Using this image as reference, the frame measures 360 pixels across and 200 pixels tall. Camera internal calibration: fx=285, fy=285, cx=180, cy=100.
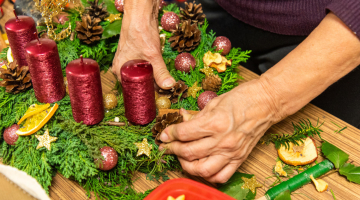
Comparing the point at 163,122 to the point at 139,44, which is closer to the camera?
the point at 163,122

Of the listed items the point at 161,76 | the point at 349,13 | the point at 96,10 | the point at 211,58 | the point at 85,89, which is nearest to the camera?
the point at 349,13

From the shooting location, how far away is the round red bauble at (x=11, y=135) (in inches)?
34.4

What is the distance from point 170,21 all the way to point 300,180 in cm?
78

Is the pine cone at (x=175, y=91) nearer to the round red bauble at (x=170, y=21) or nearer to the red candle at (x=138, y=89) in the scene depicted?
the red candle at (x=138, y=89)

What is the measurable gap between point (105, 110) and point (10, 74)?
33 cm

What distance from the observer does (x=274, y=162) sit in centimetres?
93

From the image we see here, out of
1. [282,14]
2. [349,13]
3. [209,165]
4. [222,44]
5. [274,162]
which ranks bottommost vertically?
[274,162]

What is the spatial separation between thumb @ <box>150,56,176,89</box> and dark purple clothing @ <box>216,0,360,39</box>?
44cm

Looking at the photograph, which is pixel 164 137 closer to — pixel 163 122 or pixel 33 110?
pixel 163 122

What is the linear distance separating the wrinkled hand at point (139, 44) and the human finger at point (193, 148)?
308 mm

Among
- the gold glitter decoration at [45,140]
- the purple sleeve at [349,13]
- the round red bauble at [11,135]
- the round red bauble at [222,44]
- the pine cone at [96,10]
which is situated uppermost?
the purple sleeve at [349,13]

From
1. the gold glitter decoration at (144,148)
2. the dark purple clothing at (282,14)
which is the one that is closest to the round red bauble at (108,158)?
the gold glitter decoration at (144,148)

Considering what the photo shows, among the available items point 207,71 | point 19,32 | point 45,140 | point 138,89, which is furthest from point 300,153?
point 19,32

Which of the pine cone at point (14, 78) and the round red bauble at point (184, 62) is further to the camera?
the round red bauble at point (184, 62)
